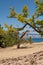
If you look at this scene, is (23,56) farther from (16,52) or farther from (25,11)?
(25,11)

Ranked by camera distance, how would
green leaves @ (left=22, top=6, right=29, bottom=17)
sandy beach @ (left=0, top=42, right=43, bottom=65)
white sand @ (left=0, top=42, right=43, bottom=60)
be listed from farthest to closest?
1. green leaves @ (left=22, top=6, right=29, bottom=17)
2. white sand @ (left=0, top=42, right=43, bottom=60)
3. sandy beach @ (left=0, top=42, right=43, bottom=65)

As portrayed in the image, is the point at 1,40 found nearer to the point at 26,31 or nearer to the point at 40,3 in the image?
the point at 26,31

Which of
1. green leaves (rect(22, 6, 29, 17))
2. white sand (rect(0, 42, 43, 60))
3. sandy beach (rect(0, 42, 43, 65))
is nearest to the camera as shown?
sandy beach (rect(0, 42, 43, 65))

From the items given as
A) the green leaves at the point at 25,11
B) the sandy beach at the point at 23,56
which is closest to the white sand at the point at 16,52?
the sandy beach at the point at 23,56

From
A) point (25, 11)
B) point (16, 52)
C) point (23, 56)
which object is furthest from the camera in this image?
point (25, 11)

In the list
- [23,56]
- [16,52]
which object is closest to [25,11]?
[16,52]

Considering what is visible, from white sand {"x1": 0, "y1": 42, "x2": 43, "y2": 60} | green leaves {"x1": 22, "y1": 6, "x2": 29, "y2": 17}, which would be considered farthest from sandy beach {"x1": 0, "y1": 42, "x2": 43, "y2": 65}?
green leaves {"x1": 22, "y1": 6, "x2": 29, "y2": 17}

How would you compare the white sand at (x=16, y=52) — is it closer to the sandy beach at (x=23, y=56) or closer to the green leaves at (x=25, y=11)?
the sandy beach at (x=23, y=56)

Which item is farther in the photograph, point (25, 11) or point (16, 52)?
point (25, 11)

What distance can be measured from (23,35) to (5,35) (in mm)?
2191

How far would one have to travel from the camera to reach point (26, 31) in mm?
19516

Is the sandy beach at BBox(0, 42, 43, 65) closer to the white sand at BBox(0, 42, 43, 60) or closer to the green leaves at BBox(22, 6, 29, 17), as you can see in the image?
the white sand at BBox(0, 42, 43, 60)

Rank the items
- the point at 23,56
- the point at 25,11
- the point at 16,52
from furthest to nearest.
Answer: the point at 25,11 → the point at 16,52 → the point at 23,56

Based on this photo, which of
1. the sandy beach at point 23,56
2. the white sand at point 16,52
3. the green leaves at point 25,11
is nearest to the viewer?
the sandy beach at point 23,56
